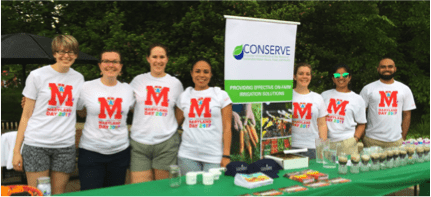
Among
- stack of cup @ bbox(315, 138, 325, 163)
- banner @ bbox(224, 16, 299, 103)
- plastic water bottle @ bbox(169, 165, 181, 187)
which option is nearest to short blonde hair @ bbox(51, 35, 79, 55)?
plastic water bottle @ bbox(169, 165, 181, 187)

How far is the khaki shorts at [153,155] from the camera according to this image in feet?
9.20

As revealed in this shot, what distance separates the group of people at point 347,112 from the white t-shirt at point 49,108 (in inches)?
79.4

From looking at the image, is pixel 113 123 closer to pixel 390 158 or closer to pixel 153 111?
pixel 153 111

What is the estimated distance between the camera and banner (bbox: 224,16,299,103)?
3152mm

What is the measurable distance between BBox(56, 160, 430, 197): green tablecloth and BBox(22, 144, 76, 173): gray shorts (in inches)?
18.6

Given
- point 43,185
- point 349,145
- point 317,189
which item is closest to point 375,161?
point 349,145

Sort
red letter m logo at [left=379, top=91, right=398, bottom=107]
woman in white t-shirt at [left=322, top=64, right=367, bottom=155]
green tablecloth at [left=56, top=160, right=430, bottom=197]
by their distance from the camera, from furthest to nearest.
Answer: red letter m logo at [left=379, top=91, right=398, bottom=107] → woman in white t-shirt at [left=322, top=64, right=367, bottom=155] → green tablecloth at [left=56, top=160, right=430, bottom=197]

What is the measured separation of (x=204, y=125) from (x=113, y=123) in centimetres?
71

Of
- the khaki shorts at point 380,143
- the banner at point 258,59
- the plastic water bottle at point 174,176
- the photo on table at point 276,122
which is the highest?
the banner at point 258,59

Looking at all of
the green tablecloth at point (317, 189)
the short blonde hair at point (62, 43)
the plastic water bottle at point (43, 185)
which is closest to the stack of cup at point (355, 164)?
the green tablecloth at point (317, 189)

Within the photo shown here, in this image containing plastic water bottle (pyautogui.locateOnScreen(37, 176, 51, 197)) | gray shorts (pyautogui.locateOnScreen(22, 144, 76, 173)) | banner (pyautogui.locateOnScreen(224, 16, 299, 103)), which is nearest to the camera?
plastic water bottle (pyautogui.locateOnScreen(37, 176, 51, 197))

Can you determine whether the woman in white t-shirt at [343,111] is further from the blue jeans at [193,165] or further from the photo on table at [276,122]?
the blue jeans at [193,165]

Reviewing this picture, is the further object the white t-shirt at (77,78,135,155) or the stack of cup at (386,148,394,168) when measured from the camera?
the stack of cup at (386,148,394,168)

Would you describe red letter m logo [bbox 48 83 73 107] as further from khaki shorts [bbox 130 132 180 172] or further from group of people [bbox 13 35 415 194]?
khaki shorts [bbox 130 132 180 172]
